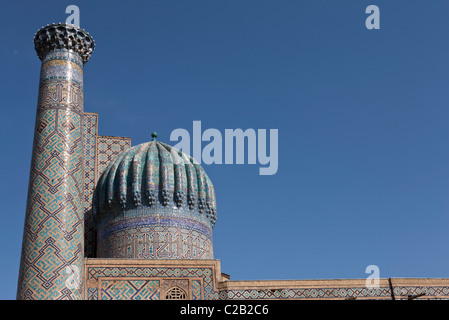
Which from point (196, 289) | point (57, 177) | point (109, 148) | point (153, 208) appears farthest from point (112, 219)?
point (57, 177)

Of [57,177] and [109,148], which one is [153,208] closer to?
[109,148]

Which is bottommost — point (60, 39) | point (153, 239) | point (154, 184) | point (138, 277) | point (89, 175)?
point (138, 277)

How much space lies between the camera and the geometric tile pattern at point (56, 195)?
28.8 ft

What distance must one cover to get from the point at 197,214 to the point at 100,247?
2.20 m

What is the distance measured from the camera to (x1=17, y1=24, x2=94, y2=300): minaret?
8797 millimetres

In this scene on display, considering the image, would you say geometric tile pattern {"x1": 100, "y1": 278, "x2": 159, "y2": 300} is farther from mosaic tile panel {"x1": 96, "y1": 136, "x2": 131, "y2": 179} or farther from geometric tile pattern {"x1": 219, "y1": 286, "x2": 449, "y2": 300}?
mosaic tile panel {"x1": 96, "y1": 136, "x2": 131, "y2": 179}

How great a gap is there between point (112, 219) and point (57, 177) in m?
3.73

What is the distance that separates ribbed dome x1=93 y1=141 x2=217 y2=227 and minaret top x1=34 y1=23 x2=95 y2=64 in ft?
10.5

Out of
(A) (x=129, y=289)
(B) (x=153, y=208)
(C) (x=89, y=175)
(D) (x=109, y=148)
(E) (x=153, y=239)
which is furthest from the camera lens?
(D) (x=109, y=148)

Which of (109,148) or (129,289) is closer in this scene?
(129,289)

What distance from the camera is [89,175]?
46.6ft

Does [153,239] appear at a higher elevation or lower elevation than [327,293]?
higher

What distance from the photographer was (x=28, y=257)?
8883mm
